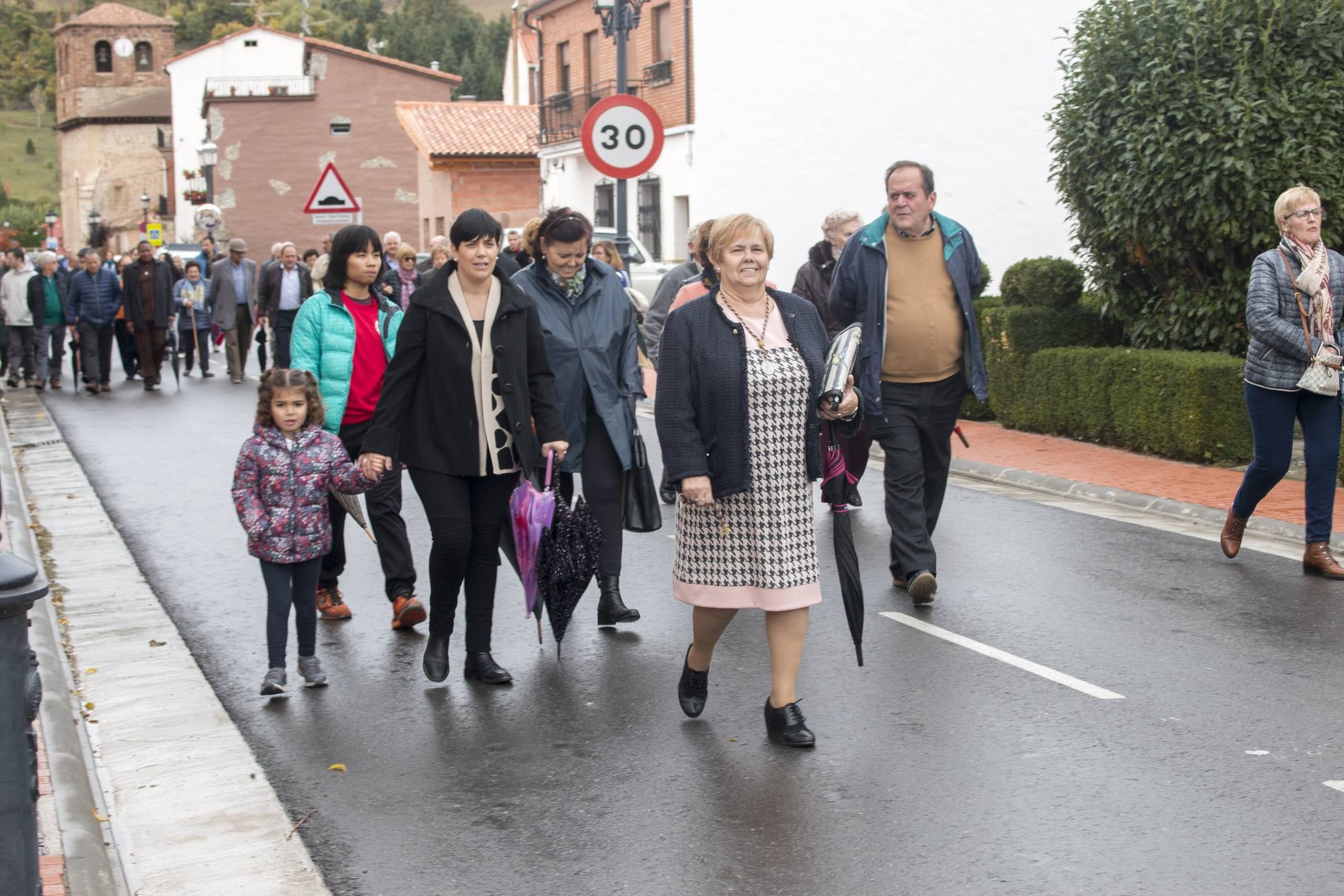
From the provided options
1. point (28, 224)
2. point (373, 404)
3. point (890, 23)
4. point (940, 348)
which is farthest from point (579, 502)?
point (28, 224)

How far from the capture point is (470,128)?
167 ft

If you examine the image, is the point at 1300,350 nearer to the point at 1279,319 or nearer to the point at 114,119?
the point at 1279,319

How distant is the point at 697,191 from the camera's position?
31.9 meters

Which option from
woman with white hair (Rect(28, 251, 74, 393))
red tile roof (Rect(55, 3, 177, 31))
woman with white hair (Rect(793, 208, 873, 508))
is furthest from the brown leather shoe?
red tile roof (Rect(55, 3, 177, 31))

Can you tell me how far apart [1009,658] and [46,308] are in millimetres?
17289

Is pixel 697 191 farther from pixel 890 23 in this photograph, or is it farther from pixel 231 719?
pixel 231 719

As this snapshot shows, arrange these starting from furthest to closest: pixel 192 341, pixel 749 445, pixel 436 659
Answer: pixel 192 341
pixel 436 659
pixel 749 445

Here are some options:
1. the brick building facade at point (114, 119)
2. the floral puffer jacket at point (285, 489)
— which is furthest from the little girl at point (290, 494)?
the brick building facade at point (114, 119)

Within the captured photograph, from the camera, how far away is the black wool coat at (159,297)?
68.5ft

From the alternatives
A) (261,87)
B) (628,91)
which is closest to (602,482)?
(628,91)

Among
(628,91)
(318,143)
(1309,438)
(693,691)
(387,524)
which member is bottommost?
(693,691)

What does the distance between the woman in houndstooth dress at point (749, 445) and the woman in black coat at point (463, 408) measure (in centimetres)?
87

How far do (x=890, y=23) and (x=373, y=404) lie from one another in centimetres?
2202

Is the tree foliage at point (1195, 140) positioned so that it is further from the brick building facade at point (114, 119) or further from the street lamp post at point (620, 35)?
the brick building facade at point (114, 119)
